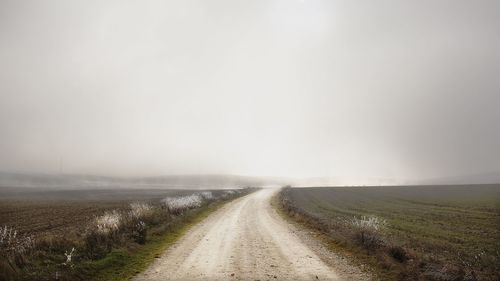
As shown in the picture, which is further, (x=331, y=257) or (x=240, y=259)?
(x=331, y=257)

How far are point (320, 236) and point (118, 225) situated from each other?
1266cm

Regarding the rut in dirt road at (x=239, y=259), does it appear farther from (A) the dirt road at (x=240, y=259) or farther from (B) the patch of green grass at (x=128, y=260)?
(B) the patch of green grass at (x=128, y=260)

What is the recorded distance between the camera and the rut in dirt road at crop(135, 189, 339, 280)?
1257 cm

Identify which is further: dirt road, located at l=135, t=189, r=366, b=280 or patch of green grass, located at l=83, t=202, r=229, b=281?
patch of green grass, located at l=83, t=202, r=229, b=281

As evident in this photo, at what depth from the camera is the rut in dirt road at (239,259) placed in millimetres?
12570

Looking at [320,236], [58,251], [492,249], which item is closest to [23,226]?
[58,251]

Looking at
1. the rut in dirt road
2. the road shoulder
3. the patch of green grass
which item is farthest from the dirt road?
the patch of green grass

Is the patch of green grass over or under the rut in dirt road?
under

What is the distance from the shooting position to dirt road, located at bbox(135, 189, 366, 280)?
41.2ft

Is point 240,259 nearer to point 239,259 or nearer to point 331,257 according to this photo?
point 239,259

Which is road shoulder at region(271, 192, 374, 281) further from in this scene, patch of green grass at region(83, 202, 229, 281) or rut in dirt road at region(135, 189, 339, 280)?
patch of green grass at region(83, 202, 229, 281)

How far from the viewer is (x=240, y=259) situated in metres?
15.2

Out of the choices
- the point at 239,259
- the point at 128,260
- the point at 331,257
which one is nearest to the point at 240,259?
the point at 239,259

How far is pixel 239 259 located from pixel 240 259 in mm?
44
